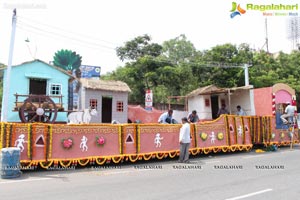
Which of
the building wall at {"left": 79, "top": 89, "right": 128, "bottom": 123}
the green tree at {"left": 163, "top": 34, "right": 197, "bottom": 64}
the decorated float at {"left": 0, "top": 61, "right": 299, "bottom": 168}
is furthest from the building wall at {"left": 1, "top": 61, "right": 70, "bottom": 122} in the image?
the green tree at {"left": 163, "top": 34, "right": 197, "bottom": 64}

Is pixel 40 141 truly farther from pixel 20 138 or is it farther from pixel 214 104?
pixel 214 104

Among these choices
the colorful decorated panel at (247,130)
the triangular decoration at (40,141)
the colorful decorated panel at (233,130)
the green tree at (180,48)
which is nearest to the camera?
the triangular decoration at (40,141)

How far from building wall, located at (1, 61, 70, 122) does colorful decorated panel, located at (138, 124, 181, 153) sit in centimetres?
897

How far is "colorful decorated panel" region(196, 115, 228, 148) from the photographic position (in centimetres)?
1068

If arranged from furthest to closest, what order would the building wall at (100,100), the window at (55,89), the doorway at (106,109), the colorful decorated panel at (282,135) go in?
1. the doorway at (106,109)
2. the building wall at (100,100)
3. the window at (55,89)
4. the colorful decorated panel at (282,135)

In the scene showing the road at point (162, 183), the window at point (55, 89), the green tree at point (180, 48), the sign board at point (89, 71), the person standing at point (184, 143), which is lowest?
the road at point (162, 183)

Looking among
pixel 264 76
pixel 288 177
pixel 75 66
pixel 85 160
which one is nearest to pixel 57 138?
pixel 85 160

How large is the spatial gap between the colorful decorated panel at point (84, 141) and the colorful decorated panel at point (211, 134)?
3557 mm

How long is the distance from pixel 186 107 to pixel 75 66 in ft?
37.8

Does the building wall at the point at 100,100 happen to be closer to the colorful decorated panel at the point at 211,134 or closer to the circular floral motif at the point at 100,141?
the colorful decorated panel at the point at 211,134

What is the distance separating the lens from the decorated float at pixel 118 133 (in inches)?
299

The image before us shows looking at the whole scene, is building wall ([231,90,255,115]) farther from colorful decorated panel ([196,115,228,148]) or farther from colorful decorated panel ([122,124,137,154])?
colorful decorated panel ([122,124,137,154])

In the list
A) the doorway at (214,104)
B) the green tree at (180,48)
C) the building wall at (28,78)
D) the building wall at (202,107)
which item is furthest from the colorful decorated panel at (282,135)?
the green tree at (180,48)

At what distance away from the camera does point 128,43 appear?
1056 inches
